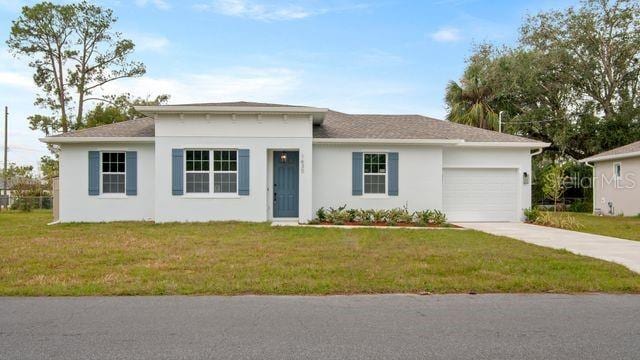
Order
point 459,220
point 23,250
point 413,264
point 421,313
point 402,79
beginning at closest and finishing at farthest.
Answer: point 421,313 < point 413,264 < point 23,250 < point 459,220 < point 402,79

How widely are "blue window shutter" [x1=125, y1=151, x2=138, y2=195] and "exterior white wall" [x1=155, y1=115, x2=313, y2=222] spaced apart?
3.90ft

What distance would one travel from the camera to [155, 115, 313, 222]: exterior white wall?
52.7 feet

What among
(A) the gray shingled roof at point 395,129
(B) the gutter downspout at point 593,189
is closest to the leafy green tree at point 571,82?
(B) the gutter downspout at point 593,189

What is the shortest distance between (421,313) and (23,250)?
8271 millimetres

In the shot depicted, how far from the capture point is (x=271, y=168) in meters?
16.9

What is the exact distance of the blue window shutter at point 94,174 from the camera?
54.7ft

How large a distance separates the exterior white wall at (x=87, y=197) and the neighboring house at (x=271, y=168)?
0.03 metres

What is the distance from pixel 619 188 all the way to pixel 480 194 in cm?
1006

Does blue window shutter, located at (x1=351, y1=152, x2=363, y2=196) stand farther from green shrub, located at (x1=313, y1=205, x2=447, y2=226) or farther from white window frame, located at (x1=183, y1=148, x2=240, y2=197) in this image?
white window frame, located at (x1=183, y1=148, x2=240, y2=197)

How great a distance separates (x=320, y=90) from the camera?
27094 millimetres

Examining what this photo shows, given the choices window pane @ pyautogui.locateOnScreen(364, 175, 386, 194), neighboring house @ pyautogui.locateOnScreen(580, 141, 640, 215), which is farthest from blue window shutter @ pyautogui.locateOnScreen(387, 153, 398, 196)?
neighboring house @ pyautogui.locateOnScreen(580, 141, 640, 215)

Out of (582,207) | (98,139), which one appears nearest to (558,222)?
(582,207)

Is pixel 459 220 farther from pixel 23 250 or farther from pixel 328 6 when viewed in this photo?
pixel 23 250

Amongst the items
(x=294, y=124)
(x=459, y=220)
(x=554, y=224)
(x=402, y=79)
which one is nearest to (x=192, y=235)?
(x=294, y=124)
